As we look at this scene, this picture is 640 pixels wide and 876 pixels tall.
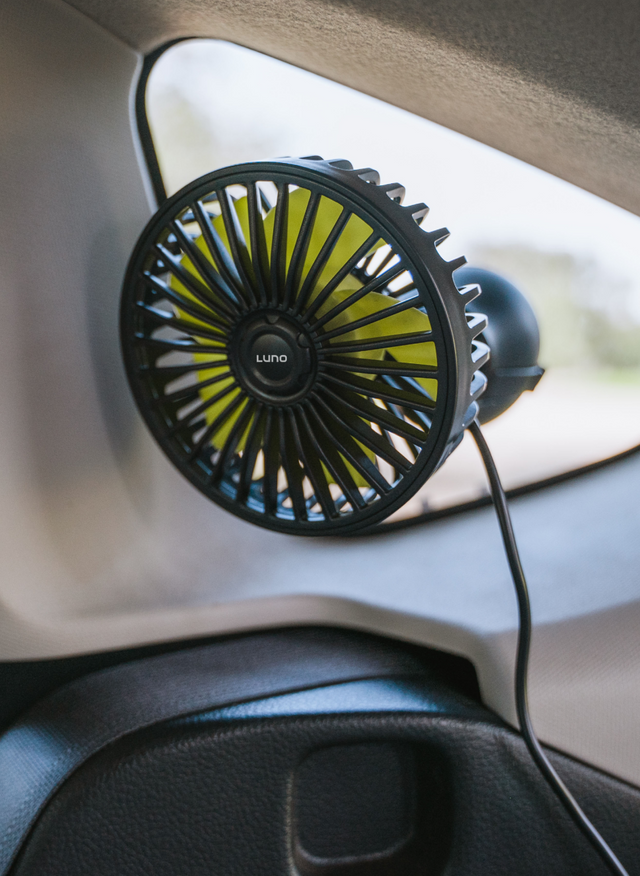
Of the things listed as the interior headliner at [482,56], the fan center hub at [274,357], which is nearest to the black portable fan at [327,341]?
the fan center hub at [274,357]

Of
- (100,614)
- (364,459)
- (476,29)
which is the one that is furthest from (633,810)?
(476,29)

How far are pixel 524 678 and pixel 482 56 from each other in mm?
609

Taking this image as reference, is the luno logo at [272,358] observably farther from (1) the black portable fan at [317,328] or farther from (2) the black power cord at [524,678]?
(2) the black power cord at [524,678]

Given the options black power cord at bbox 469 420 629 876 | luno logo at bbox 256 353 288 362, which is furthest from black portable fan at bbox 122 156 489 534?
black power cord at bbox 469 420 629 876

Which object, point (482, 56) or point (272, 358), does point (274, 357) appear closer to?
point (272, 358)

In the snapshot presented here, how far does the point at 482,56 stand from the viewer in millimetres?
597

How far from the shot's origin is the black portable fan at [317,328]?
1.81 feet

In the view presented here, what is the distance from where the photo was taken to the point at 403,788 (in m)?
0.76

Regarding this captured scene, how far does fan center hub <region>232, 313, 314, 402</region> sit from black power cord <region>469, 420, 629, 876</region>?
19 cm

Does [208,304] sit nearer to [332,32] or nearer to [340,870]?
[332,32]

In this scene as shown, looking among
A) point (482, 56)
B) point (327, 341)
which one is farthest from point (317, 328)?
point (482, 56)

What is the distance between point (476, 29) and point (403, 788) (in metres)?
0.77

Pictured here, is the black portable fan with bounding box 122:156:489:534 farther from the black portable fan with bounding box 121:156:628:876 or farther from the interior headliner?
the interior headliner

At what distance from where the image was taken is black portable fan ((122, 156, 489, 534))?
55 centimetres
